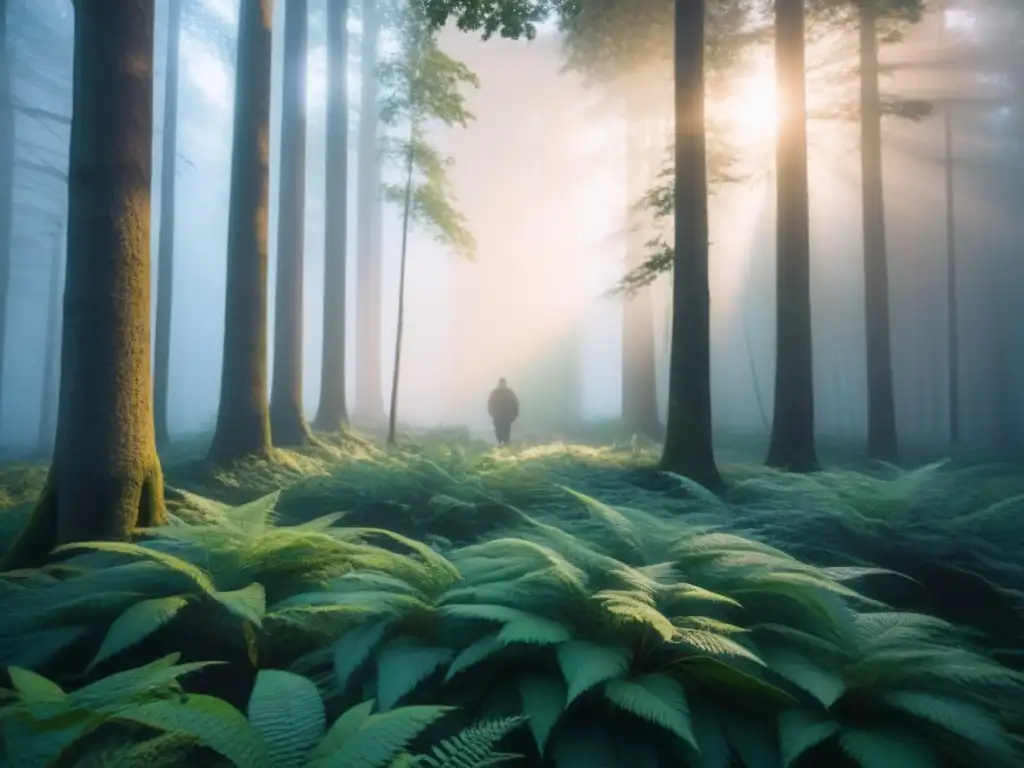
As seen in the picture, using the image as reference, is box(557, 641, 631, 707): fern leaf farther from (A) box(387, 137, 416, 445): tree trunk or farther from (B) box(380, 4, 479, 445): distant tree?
(A) box(387, 137, 416, 445): tree trunk

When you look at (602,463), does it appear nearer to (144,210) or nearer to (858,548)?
(858,548)

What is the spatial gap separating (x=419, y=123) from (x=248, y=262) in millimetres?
7676

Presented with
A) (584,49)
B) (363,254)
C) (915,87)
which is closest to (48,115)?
(363,254)

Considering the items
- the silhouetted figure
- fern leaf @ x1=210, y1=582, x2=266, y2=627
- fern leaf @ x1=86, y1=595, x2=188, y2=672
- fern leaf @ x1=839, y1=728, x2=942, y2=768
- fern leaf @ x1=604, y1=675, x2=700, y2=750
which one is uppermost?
the silhouetted figure

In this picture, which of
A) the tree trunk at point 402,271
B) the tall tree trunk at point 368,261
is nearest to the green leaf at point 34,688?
the tree trunk at point 402,271

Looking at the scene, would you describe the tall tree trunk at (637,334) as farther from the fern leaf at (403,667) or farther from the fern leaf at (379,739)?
the fern leaf at (379,739)

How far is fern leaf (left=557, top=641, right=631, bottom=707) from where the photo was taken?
7.11 ft

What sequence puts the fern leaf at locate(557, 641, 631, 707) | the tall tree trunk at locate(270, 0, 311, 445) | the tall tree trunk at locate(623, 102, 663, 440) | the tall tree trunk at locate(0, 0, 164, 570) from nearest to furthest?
1. the fern leaf at locate(557, 641, 631, 707)
2. the tall tree trunk at locate(0, 0, 164, 570)
3. the tall tree trunk at locate(270, 0, 311, 445)
4. the tall tree trunk at locate(623, 102, 663, 440)

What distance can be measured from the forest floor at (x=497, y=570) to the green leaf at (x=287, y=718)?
5 centimetres

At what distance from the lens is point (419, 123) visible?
15.4m

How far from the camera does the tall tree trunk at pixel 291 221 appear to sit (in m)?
12.6

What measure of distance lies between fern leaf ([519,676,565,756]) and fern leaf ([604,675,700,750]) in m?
0.19

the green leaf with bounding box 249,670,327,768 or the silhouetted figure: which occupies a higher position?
the silhouetted figure

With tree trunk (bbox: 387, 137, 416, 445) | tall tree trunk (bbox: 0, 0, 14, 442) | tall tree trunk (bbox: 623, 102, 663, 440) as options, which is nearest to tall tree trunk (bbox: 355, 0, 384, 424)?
tall tree trunk (bbox: 623, 102, 663, 440)
